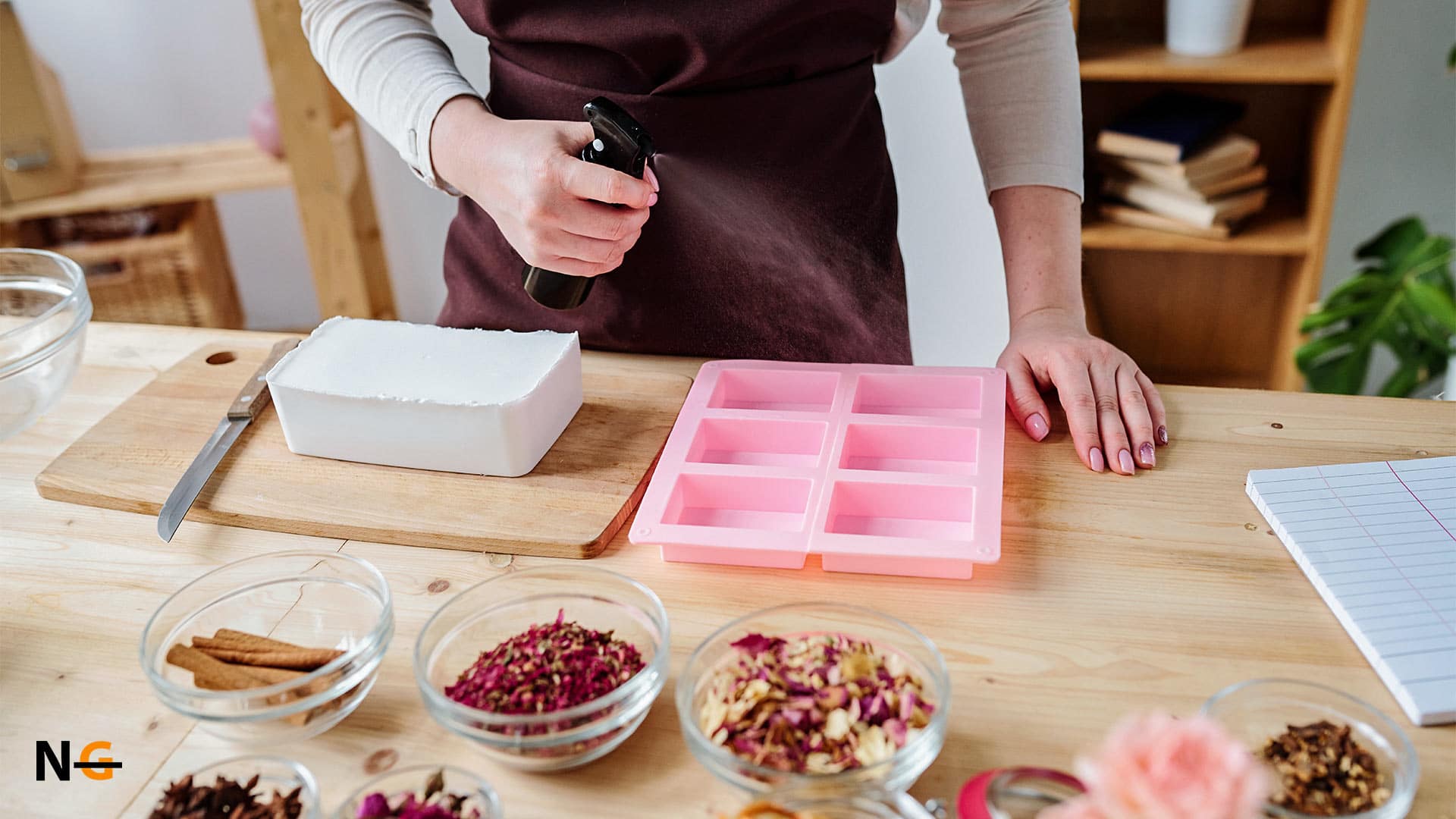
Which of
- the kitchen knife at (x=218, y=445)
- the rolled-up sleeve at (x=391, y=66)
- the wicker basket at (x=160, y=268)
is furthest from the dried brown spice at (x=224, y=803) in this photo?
the wicker basket at (x=160, y=268)

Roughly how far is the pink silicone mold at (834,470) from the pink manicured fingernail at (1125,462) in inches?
4.1

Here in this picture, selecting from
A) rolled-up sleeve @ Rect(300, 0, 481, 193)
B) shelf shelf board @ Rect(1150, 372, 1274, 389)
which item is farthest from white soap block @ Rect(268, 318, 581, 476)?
shelf shelf board @ Rect(1150, 372, 1274, 389)

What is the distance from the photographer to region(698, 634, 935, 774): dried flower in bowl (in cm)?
60

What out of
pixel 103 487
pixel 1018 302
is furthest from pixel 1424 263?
pixel 103 487

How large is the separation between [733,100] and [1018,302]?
1.27ft

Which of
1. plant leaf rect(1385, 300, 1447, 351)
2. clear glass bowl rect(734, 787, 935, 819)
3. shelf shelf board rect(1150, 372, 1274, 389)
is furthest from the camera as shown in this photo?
shelf shelf board rect(1150, 372, 1274, 389)

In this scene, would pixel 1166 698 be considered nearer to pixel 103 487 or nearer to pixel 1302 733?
pixel 1302 733

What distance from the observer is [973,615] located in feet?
2.53

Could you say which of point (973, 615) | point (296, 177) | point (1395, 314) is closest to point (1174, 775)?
point (973, 615)

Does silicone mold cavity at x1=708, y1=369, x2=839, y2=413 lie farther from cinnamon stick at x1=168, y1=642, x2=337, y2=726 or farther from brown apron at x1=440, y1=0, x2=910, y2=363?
cinnamon stick at x1=168, y1=642, x2=337, y2=726

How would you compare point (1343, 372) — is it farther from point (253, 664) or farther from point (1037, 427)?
point (253, 664)

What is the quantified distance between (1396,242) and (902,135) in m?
1.01

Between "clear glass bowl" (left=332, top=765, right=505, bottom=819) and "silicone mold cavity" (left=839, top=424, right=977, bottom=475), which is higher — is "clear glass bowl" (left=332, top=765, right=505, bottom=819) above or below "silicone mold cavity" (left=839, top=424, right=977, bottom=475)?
above

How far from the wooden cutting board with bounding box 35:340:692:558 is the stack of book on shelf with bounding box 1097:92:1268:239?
4.82 feet
